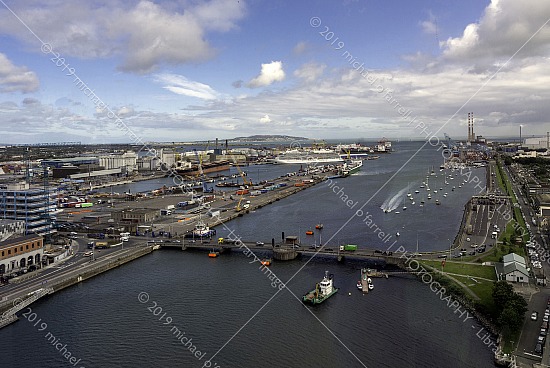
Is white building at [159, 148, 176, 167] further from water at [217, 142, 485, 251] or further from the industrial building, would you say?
the industrial building

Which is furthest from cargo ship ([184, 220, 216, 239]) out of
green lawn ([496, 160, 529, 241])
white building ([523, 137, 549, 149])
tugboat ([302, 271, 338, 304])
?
white building ([523, 137, 549, 149])

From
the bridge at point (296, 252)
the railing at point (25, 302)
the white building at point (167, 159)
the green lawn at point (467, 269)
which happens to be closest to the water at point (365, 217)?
the bridge at point (296, 252)

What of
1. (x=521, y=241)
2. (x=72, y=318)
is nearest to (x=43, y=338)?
(x=72, y=318)

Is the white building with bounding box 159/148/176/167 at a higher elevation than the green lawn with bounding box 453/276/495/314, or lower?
higher

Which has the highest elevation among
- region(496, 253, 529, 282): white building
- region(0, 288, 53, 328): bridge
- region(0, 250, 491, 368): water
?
region(496, 253, 529, 282): white building

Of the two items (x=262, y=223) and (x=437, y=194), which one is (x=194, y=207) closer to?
(x=262, y=223)

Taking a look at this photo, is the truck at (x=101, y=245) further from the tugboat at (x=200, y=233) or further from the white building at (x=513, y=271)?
the white building at (x=513, y=271)

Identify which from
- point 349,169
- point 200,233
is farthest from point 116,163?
point 200,233

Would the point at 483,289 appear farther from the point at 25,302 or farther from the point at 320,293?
the point at 25,302
